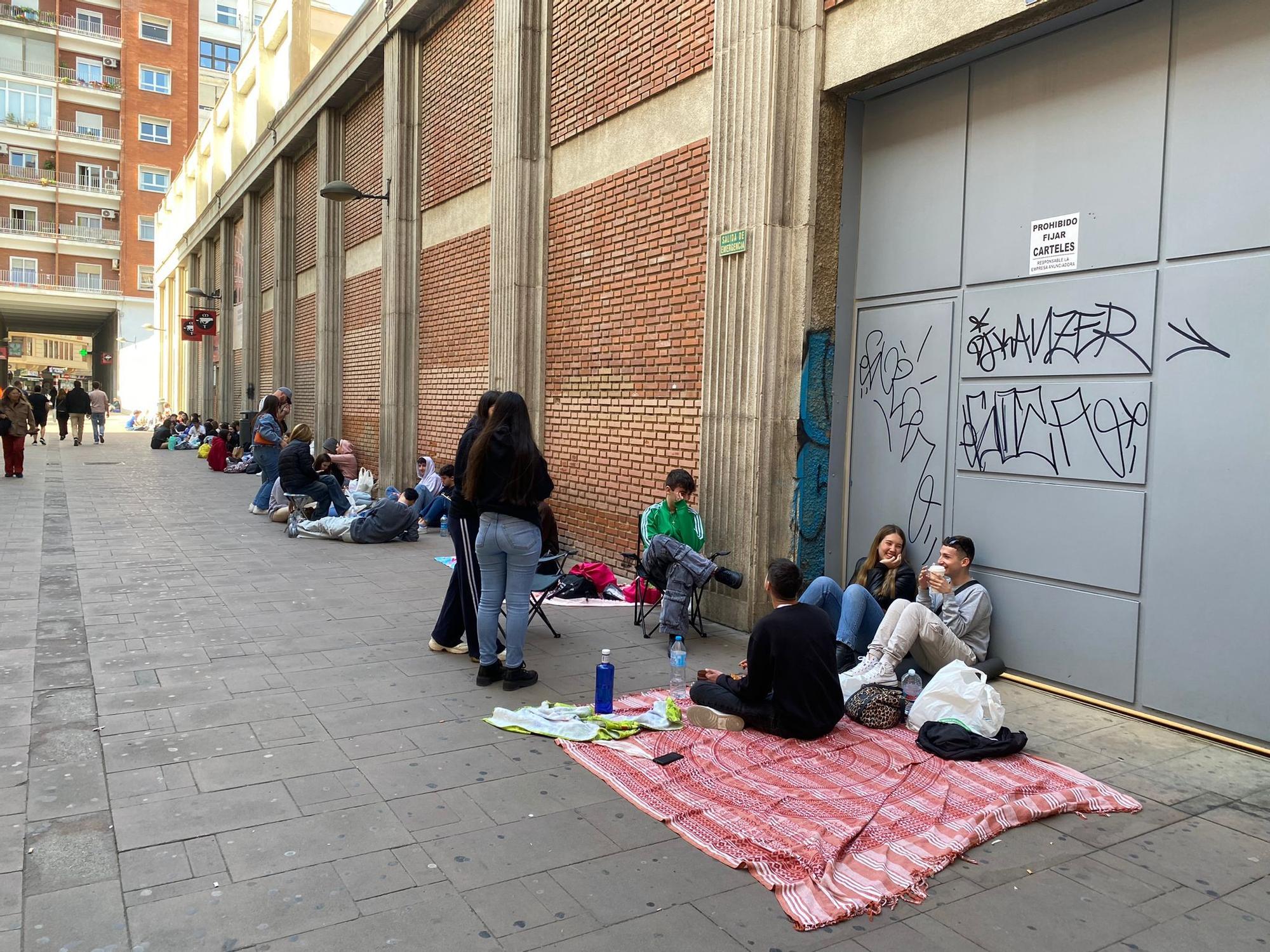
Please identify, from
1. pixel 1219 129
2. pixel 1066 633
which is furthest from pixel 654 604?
pixel 1219 129

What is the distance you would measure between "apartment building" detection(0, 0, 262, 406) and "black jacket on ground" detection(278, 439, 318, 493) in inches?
1709

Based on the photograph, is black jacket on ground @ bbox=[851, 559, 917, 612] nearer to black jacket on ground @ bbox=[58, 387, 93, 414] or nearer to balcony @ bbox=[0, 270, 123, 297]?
black jacket on ground @ bbox=[58, 387, 93, 414]

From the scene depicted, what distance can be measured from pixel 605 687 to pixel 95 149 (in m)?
58.1

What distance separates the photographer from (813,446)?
7414 millimetres

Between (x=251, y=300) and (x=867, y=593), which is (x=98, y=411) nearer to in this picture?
(x=251, y=300)

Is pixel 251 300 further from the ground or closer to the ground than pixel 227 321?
further from the ground

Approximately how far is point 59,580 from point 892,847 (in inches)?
320

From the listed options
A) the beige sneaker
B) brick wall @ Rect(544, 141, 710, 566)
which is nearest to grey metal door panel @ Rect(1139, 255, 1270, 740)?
the beige sneaker

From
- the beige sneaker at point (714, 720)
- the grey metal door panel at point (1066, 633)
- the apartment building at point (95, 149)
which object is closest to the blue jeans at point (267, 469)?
the beige sneaker at point (714, 720)

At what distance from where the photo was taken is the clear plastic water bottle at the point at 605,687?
5.30m

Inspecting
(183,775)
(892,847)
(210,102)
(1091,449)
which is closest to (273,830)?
(183,775)

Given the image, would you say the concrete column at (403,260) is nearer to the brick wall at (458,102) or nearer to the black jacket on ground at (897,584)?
the brick wall at (458,102)

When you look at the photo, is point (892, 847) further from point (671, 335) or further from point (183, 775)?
point (671, 335)

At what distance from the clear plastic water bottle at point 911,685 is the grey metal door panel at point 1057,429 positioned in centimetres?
158
